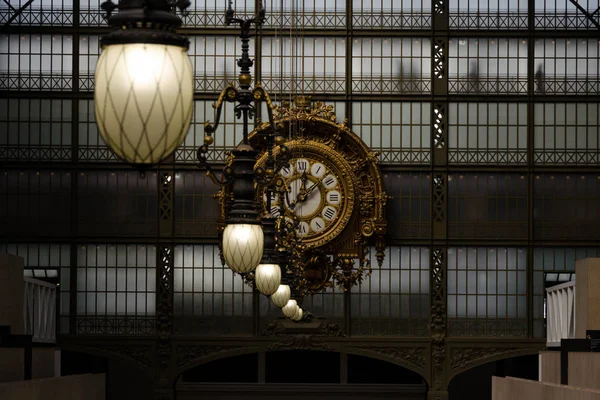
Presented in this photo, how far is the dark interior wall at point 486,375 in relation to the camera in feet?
130

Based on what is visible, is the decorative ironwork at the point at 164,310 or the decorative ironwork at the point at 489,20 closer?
the decorative ironwork at the point at 164,310

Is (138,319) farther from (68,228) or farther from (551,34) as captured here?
(551,34)

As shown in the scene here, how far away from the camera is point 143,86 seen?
759 centimetres

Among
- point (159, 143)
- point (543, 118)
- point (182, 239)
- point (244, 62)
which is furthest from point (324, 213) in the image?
point (159, 143)

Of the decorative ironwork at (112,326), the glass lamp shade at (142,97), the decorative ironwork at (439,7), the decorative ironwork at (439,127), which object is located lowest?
the decorative ironwork at (112,326)

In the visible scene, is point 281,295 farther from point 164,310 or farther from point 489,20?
point 489,20

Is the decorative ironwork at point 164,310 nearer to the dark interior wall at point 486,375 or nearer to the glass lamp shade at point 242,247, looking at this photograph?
the dark interior wall at point 486,375

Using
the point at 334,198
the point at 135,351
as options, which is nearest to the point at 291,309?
the point at 334,198

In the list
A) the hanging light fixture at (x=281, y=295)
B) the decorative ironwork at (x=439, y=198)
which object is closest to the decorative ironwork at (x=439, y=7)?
the decorative ironwork at (x=439, y=198)

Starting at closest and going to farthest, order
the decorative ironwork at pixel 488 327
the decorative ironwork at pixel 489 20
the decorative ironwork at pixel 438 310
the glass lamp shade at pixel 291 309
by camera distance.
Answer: the glass lamp shade at pixel 291 309
the decorative ironwork at pixel 438 310
the decorative ironwork at pixel 488 327
the decorative ironwork at pixel 489 20

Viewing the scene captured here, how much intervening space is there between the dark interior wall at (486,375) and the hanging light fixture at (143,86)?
3250cm

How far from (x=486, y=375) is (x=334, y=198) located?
7.60 m

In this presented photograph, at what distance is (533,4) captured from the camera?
3728 cm

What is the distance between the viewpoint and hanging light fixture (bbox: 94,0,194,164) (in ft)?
25.0
